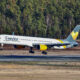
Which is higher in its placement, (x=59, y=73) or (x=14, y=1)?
(x=14, y=1)

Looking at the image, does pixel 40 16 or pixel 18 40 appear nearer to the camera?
pixel 18 40

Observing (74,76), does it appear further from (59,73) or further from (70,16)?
(70,16)

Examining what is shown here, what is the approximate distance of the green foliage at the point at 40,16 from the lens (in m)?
92.9

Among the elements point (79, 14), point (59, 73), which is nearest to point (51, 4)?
point (79, 14)

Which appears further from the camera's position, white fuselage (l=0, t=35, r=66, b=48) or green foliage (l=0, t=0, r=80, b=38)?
green foliage (l=0, t=0, r=80, b=38)

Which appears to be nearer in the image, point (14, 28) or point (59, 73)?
point (59, 73)

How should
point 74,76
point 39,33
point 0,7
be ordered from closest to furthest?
point 74,76, point 39,33, point 0,7

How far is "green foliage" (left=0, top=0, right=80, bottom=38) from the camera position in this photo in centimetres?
9288

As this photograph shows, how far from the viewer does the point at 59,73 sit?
2714 centimetres

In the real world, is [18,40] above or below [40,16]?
below

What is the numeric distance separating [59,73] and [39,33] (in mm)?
64363

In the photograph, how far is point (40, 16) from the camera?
3910 inches

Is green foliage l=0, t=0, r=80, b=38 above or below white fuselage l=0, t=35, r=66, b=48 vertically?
above

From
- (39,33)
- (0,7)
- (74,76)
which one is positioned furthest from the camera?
(0,7)
